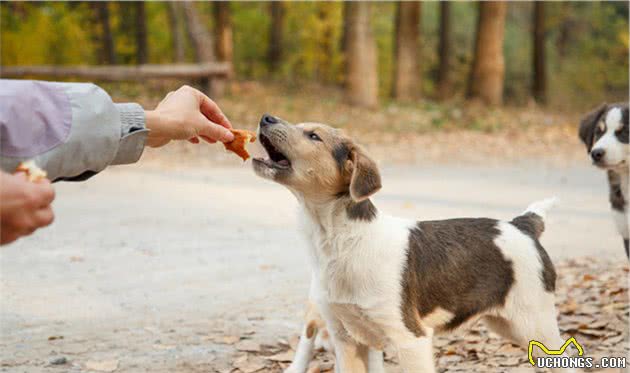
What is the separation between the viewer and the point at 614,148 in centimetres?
598

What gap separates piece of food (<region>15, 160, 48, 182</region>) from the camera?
226cm

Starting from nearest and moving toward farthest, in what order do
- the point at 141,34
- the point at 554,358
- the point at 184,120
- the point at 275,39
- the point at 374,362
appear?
the point at 184,120, the point at 554,358, the point at 374,362, the point at 141,34, the point at 275,39

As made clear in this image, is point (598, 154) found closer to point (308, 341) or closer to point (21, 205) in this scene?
point (308, 341)

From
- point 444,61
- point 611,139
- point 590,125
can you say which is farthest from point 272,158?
point 444,61

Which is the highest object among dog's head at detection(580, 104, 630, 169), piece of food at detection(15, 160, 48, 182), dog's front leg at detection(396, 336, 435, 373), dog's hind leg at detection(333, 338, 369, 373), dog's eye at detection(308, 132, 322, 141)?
piece of food at detection(15, 160, 48, 182)

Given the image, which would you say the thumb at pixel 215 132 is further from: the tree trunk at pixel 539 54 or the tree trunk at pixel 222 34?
the tree trunk at pixel 539 54

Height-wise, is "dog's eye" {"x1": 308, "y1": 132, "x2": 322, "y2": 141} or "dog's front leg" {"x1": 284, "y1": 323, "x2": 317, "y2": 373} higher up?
"dog's eye" {"x1": 308, "y1": 132, "x2": 322, "y2": 141}

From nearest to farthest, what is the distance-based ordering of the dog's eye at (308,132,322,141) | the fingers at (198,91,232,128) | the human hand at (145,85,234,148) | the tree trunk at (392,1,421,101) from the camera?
the human hand at (145,85,234,148)
the fingers at (198,91,232,128)
the dog's eye at (308,132,322,141)
the tree trunk at (392,1,421,101)

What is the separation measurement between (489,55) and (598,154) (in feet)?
60.8

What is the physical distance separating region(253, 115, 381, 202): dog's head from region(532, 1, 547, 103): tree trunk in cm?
2461

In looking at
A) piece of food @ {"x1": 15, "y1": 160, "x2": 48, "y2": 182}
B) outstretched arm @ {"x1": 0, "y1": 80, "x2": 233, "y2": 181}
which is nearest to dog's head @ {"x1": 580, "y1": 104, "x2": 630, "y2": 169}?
outstretched arm @ {"x1": 0, "y1": 80, "x2": 233, "y2": 181}

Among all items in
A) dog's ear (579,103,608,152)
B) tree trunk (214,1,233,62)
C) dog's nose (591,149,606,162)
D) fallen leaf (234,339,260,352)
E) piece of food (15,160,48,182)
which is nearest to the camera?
piece of food (15,160,48,182)

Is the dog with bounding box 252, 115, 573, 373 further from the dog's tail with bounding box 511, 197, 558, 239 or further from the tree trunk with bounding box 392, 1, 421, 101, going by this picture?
the tree trunk with bounding box 392, 1, 421, 101

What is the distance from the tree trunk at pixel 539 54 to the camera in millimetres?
27359
